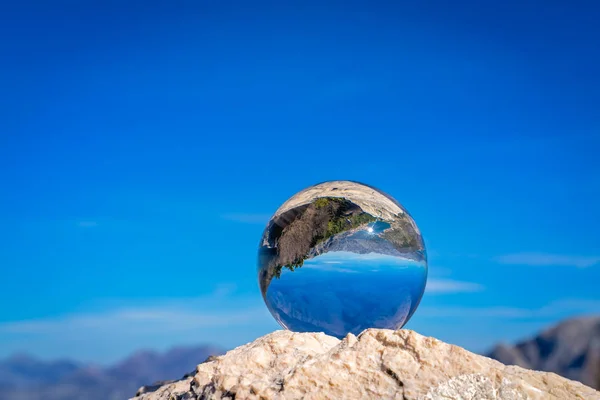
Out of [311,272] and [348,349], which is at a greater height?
[311,272]

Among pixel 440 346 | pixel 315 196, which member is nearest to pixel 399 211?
pixel 315 196

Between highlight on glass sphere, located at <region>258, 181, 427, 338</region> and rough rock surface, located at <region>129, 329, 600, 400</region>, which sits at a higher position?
highlight on glass sphere, located at <region>258, 181, 427, 338</region>

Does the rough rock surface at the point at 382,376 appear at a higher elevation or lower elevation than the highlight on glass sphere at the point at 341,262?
lower

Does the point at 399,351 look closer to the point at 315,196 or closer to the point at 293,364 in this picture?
the point at 293,364

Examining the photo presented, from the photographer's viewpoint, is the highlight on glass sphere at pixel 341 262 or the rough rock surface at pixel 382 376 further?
the highlight on glass sphere at pixel 341 262

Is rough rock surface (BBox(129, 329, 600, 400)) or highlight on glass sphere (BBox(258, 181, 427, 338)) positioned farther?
highlight on glass sphere (BBox(258, 181, 427, 338))
